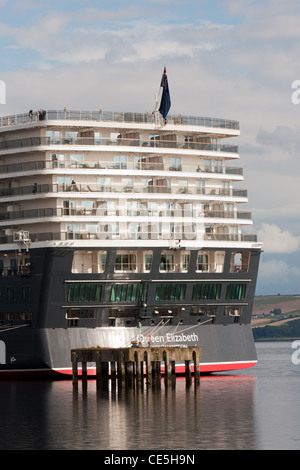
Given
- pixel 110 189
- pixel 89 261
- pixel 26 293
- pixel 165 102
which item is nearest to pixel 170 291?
pixel 89 261

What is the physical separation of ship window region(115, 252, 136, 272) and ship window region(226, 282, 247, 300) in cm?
922

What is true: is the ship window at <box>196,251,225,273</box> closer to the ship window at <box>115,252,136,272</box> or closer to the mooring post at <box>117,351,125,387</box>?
the ship window at <box>115,252,136,272</box>

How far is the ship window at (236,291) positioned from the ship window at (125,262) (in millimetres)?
9225

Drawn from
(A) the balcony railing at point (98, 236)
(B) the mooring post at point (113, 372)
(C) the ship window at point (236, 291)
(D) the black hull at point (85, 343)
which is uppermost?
(A) the balcony railing at point (98, 236)

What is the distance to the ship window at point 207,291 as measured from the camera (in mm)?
95562

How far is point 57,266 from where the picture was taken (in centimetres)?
9031

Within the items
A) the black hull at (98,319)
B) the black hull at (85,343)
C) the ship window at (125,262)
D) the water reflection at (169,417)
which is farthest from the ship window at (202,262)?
the water reflection at (169,417)

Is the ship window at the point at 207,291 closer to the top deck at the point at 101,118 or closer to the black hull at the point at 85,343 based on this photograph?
the black hull at the point at 85,343

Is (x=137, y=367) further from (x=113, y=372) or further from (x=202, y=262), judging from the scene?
(x=202, y=262)

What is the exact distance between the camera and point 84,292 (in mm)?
91062

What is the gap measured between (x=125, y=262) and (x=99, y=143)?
33.9 ft

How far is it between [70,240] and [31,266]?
152 inches
